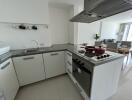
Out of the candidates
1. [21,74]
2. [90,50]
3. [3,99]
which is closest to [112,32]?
[90,50]

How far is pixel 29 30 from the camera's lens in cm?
198

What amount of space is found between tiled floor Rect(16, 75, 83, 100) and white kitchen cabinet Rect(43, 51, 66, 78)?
0.25 meters

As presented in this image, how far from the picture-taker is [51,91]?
1.68m

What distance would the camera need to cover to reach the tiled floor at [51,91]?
1.52 meters

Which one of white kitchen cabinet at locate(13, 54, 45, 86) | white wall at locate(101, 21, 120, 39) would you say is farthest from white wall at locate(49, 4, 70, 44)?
white wall at locate(101, 21, 120, 39)

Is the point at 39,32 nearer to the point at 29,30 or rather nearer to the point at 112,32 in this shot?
the point at 29,30

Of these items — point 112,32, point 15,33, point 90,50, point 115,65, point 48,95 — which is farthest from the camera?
point 112,32

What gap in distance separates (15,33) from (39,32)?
0.62 meters

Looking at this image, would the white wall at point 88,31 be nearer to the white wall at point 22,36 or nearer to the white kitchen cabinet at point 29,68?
the white wall at point 22,36

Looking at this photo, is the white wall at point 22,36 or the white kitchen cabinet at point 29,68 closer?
the white kitchen cabinet at point 29,68

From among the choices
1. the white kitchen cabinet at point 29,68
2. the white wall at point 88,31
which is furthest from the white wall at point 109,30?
the white kitchen cabinet at point 29,68

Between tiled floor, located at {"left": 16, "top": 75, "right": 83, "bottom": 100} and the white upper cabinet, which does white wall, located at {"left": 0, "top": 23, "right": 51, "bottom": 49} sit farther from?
tiled floor, located at {"left": 16, "top": 75, "right": 83, "bottom": 100}

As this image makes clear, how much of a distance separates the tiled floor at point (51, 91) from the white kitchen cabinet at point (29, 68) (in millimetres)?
189

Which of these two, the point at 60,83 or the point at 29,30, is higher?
the point at 29,30
